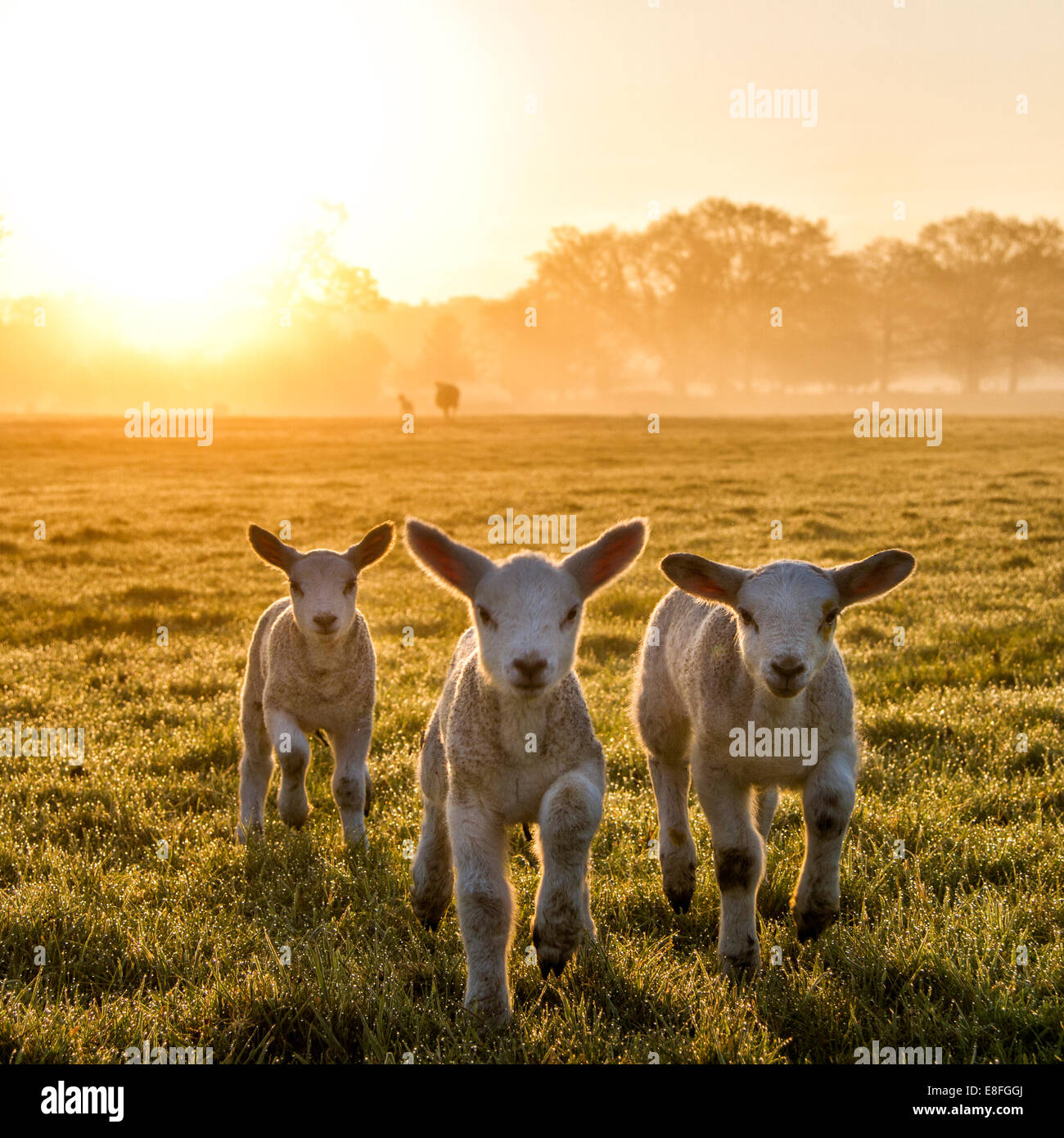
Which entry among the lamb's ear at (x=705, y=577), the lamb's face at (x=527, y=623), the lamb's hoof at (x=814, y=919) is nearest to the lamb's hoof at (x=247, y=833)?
the lamb's face at (x=527, y=623)

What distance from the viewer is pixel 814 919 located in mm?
4367

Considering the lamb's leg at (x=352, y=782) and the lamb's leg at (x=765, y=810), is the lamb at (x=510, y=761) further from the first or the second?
the lamb's leg at (x=765, y=810)

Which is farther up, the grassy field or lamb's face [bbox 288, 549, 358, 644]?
lamb's face [bbox 288, 549, 358, 644]

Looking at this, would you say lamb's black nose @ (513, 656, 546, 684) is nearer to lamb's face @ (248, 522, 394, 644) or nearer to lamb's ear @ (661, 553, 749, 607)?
lamb's ear @ (661, 553, 749, 607)

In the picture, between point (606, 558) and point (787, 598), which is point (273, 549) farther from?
point (787, 598)

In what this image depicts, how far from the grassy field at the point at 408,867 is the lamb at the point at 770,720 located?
0.31 meters

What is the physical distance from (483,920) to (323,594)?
2.67 metres

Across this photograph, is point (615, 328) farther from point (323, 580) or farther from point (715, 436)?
point (323, 580)

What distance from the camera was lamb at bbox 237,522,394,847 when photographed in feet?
19.2

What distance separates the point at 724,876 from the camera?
4.34m

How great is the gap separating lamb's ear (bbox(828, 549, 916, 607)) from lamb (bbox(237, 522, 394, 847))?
2.75 meters

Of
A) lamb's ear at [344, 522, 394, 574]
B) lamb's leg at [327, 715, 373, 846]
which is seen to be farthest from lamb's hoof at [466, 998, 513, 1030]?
lamb's ear at [344, 522, 394, 574]

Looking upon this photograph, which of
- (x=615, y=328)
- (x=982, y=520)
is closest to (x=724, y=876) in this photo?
(x=982, y=520)

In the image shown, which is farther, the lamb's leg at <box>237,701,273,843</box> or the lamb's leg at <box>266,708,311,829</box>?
the lamb's leg at <box>237,701,273,843</box>
